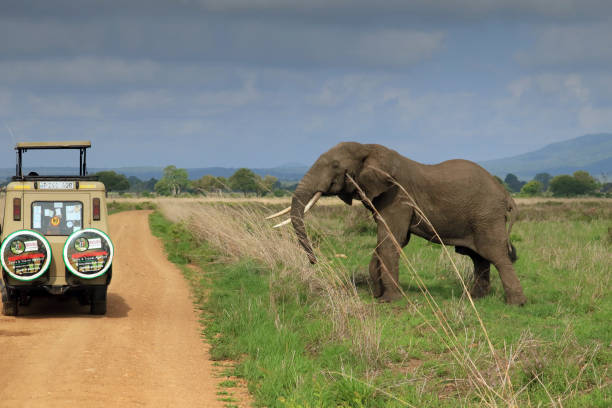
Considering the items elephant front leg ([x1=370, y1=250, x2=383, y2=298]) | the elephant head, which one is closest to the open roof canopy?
the elephant head

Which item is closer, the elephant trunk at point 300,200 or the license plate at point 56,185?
the license plate at point 56,185

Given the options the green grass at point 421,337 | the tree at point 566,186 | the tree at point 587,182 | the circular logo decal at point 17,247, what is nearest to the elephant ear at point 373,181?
the green grass at point 421,337

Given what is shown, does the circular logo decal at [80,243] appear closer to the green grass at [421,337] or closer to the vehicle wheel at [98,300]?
the vehicle wheel at [98,300]

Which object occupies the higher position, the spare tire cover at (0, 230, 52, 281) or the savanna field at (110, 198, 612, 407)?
the spare tire cover at (0, 230, 52, 281)

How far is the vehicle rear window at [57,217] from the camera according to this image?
10.2 metres

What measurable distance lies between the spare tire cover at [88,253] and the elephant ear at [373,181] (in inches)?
156

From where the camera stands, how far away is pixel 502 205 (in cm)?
1099

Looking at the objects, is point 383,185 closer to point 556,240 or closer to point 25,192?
point 25,192

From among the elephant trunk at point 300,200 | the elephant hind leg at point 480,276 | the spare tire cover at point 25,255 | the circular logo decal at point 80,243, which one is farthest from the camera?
the elephant hind leg at point 480,276

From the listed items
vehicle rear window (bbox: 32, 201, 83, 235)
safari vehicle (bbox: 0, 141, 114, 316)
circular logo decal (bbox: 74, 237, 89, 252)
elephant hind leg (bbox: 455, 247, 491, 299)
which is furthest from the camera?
elephant hind leg (bbox: 455, 247, 491, 299)

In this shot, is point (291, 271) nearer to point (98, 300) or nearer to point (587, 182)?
point (98, 300)

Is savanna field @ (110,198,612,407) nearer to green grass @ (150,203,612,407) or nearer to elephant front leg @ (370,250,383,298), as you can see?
green grass @ (150,203,612,407)

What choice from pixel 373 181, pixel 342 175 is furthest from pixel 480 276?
pixel 342 175

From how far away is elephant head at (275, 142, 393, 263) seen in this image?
1047 cm
